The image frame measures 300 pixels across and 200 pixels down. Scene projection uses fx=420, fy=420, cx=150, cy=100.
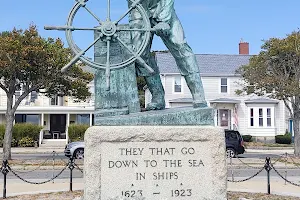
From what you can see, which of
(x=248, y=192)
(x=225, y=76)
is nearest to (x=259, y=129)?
(x=225, y=76)

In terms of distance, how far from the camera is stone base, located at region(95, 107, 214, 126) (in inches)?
249

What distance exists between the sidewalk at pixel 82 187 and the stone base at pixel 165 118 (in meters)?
3.89

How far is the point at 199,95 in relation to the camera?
22.7 ft

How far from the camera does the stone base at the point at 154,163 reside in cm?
611

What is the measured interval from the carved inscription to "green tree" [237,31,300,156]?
1471cm

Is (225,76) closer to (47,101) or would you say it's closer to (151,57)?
(47,101)

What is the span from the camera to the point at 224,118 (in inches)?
1428

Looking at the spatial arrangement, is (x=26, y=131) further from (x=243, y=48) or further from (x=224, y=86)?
(x=243, y=48)

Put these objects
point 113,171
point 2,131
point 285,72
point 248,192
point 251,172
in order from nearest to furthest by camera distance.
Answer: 1. point 113,171
2. point 248,192
3. point 251,172
4. point 285,72
5. point 2,131

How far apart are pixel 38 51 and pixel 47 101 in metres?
19.3

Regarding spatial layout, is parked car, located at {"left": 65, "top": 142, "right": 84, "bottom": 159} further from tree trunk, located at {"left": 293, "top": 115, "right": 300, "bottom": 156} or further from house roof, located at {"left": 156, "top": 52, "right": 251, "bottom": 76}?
house roof, located at {"left": 156, "top": 52, "right": 251, "bottom": 76}

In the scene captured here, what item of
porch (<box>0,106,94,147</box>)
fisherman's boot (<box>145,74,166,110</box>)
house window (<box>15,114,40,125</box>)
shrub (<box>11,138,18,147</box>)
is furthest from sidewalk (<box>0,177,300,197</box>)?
house window (<box>15,114,40,125</box>)

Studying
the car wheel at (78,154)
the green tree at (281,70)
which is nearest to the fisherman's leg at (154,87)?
the car wheel at (78,154)

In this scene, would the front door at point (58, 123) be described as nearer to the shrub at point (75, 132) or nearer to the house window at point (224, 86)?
the shrub at point (75, 132)
